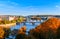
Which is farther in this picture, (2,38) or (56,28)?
(2,38)

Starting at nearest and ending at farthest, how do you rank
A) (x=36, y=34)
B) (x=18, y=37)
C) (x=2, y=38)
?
(x=36, y=34), (x=18, y=37), (x=2, y=38)

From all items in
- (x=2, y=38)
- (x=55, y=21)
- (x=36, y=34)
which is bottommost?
(x=2, y=38)

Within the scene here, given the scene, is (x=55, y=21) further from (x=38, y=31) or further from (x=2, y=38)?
(x=2, y=38)

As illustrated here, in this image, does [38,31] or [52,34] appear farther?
[38,31]

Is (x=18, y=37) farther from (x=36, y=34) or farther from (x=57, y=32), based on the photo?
(x=57, y=32)

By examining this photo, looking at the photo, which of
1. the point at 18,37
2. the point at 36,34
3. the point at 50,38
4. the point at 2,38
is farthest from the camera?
the point at 2,38

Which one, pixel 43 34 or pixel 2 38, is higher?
pixel 43 34

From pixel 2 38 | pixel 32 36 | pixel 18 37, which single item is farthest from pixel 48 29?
pixel 2 38

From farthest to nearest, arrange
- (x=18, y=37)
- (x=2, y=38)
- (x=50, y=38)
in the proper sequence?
(x=2, y=38) < (x=18, y=37) < (x=50, y=38)

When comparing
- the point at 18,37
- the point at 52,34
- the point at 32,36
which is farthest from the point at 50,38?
the point at 18,37
